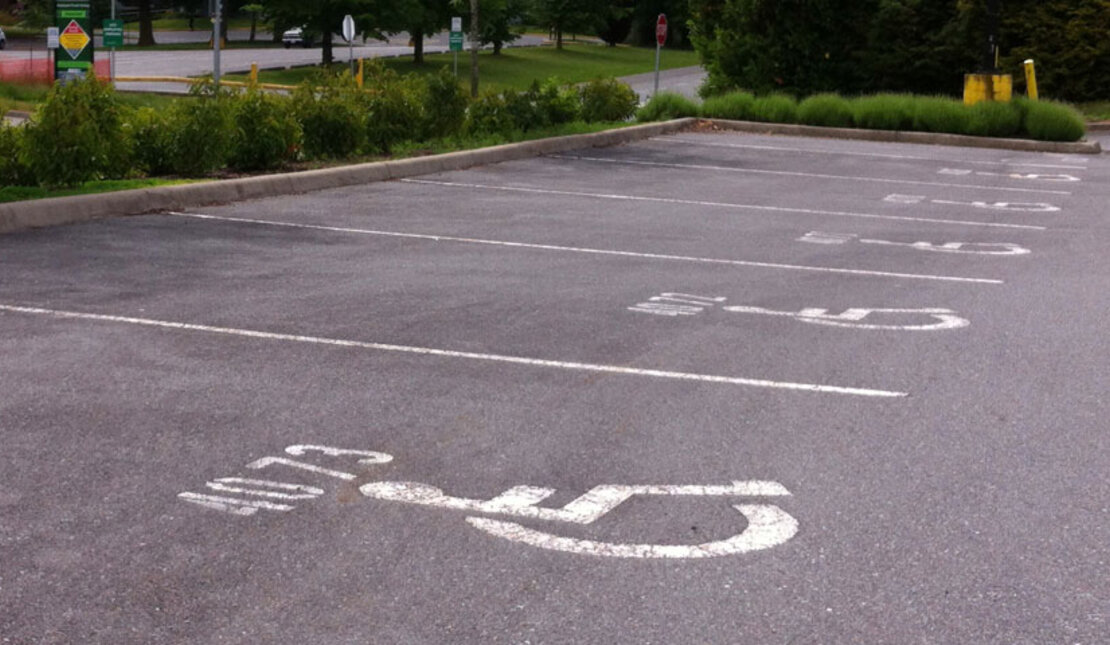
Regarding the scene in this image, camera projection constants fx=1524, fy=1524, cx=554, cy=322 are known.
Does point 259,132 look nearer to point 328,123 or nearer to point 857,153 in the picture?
point 328,123

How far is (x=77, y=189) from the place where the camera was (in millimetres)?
13195

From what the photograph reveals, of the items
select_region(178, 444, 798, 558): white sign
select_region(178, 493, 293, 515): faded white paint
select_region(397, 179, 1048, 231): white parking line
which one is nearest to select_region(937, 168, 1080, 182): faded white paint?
select_region(397, 179, 1048, 231): white parking line

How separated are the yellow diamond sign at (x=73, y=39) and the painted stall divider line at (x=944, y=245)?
71.9 ft

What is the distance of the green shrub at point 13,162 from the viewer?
13.2m

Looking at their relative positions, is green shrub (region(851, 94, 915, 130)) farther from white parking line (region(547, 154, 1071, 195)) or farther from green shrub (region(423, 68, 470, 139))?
green shrub (region(423, 68, 470, 139))

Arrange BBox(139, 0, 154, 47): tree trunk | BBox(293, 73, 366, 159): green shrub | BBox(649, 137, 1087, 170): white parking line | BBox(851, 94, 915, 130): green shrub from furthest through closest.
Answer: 1. BBox(139, 0, 154, 47): tree trunk
2. BBox(851, 94, 915, 130): green shrub
3. BBox(649, 137, 1087, 170): white parking line
4. BBox(293, 73, 366, 159): green shrub

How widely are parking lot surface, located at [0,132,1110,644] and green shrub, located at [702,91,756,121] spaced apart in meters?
15.5

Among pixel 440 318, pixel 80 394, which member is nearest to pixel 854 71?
pixel 440 318

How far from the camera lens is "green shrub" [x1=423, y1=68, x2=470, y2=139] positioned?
19.9 m

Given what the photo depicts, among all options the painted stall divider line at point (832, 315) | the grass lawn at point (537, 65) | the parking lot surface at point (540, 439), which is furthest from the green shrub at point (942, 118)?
the grass lawn at point (537, 65)

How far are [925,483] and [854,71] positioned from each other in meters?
29.0

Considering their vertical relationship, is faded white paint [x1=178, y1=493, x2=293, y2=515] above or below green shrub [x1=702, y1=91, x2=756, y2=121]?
below

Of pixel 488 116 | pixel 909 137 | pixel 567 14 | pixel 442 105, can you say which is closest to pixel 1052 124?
pixel 909 137

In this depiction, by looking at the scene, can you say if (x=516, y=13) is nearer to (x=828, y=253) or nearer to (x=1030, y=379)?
(x=828, y=253)
